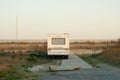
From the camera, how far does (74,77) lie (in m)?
19.9

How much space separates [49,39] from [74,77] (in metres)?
19.9

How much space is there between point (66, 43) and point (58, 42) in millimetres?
865

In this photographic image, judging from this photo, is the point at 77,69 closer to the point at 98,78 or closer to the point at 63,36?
the point at 98,78

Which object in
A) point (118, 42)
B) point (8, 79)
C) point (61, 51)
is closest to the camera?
point (8, 79)

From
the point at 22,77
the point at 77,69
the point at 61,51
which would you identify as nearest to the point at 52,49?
the point at 61,51

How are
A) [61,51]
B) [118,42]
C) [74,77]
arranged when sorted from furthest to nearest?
[118,42]
[61,51]
[74,77]

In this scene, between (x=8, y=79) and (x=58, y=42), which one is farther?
(x=58, y=42)

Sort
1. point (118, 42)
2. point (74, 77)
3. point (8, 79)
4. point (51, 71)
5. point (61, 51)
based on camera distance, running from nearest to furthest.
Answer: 1. point (8, 79)
2. point (74, 77)
3. point (51, 71)
4. point (61, 51)
5. point (118, 42)

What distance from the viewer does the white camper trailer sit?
3941 cm

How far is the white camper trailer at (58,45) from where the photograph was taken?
39406mm

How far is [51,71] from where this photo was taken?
24.1m

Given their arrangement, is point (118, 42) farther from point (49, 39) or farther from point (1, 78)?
point (1, 78)

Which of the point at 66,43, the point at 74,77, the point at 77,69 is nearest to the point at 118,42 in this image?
the point at 66,43

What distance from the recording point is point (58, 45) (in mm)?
39438
